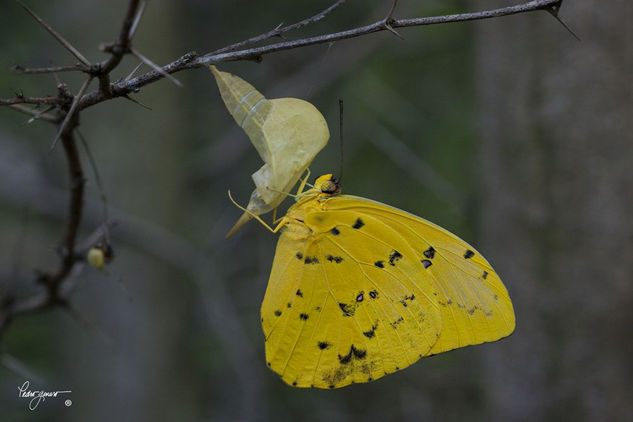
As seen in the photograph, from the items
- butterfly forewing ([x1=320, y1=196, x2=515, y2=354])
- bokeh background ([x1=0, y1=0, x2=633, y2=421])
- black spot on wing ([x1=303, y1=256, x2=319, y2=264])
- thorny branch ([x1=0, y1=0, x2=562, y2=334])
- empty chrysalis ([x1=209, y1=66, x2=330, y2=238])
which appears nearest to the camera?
thorny branch ([x1=0, y1=0, x2=562, y2=334])

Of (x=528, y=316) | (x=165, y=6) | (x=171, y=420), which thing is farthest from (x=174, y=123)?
(x=528, y=316)

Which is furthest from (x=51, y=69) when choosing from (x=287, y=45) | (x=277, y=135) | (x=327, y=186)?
(x=327, y=186)

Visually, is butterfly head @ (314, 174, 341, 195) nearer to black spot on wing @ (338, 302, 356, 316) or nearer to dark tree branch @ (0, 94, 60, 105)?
black spot on wing @ (338, 302, 356, 316)

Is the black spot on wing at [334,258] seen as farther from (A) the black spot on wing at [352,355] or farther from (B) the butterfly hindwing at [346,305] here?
(A) the black spot on wing at [352,355]

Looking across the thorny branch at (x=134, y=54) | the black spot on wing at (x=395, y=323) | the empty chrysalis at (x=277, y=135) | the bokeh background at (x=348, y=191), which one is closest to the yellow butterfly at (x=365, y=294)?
the black spot on wing at (x=395, y=323)

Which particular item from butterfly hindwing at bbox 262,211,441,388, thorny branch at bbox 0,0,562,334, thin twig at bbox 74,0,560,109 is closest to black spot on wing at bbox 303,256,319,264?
butterfly hindwing at bbox 262,211,441,388
